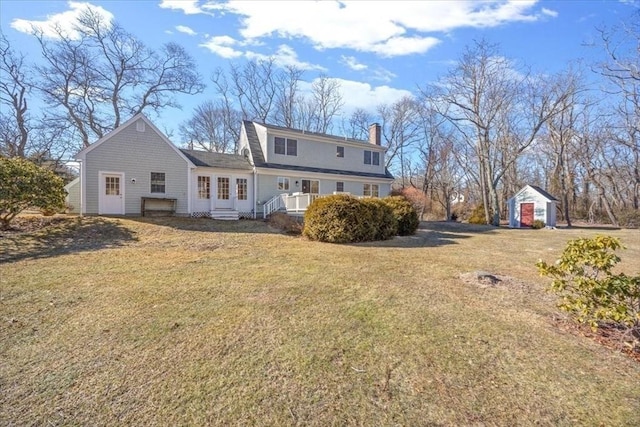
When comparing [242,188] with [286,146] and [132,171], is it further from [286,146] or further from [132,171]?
[132,171]

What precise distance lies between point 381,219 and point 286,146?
389 inches

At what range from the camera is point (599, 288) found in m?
3.68

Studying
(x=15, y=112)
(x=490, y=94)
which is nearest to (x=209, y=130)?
(x=15, y=112)

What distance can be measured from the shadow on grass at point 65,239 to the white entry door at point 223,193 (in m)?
5.40

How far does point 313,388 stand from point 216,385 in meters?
0.84

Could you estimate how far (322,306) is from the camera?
4.55m

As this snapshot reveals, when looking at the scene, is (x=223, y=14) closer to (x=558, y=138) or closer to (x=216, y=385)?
(x=216, y=385)

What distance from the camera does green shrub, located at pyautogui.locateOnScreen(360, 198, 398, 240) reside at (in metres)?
11.2

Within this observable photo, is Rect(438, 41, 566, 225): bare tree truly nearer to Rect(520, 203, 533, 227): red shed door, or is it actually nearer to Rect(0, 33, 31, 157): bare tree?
Rect(520, 203, 533, 227): red shed door

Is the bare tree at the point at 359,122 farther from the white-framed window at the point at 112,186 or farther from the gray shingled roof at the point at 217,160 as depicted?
the white-framed window at the point at 112,186

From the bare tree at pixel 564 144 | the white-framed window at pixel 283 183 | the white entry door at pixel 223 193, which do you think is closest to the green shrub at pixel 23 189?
the white entry door at pixel 223 193

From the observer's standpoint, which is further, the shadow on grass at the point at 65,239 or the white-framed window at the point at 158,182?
the white-framed window at the point at 158,182

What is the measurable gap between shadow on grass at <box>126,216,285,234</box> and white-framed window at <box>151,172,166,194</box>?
5.75 ft

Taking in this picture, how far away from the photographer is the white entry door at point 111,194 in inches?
548
